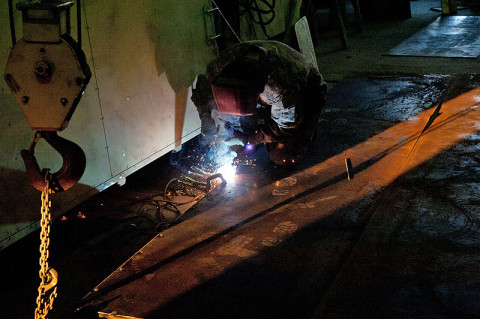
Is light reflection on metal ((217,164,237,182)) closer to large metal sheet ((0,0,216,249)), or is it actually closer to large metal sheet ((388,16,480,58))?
large metal sheet ((0,0,216,249))

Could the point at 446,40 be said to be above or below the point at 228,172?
below

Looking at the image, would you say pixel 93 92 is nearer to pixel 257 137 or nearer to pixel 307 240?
pixel 257 137

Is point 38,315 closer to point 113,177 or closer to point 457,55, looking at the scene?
point 113,177

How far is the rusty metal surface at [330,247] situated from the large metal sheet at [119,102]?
1.03 meters

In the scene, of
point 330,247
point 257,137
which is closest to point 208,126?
point 257,137

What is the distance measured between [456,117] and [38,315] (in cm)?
Result: 472

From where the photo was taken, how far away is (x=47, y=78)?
7.70 feet

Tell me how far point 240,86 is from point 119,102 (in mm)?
1237

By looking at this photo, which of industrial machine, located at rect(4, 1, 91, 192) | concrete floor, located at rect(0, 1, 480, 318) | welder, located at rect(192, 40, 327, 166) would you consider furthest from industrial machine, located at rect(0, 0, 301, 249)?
welder, located at rect(192, 40, 327, 166)

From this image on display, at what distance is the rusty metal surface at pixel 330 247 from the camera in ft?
8.71

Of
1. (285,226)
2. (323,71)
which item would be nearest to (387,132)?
(285,226)

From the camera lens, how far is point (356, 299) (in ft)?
8.57

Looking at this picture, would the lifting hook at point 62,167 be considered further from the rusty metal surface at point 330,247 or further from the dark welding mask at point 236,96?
the dark welding mask at point 236,96

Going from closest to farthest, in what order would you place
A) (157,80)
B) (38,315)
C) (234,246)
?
A: (38,315) < (234,246) < (157,80)
